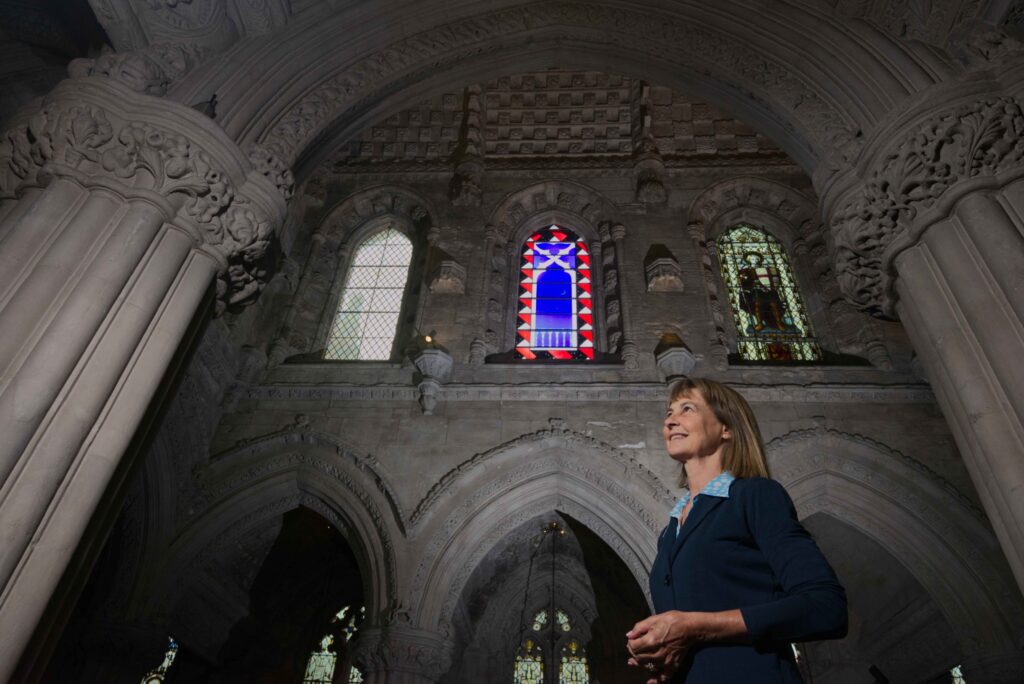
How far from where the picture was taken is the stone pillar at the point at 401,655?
5852 mm

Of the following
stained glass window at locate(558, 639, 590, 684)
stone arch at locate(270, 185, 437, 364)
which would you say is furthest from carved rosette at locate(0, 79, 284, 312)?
stained glass window at locate(558, 639, 590, 684)

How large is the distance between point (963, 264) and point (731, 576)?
8.68ft

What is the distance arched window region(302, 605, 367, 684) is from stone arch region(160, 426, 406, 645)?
1.87m

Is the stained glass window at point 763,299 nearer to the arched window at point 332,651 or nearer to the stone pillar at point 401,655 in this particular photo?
the stone pillar at point 401,655

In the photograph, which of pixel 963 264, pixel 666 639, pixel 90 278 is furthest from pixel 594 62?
pixel 666 639

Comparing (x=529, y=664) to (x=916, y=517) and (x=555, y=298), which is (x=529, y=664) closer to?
(x=555, y=298)

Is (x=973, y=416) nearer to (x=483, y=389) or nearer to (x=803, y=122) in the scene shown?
(x=803, y=122)

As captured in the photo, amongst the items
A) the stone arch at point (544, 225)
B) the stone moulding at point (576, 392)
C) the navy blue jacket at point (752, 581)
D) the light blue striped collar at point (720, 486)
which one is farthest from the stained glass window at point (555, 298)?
the navy blue jacket at point (752, 581)

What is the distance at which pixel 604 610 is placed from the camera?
30.0 feet

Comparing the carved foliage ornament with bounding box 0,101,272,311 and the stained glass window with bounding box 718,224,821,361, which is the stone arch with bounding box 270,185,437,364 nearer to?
the stained glass window with bounding box 718,224,821,361

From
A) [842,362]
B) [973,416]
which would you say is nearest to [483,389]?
[842,362]

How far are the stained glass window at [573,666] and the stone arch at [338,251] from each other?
5.04m

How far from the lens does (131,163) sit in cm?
351

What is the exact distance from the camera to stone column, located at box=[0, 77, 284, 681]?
2.49 metres
